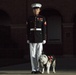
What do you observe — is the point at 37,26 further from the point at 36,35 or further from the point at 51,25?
the point at 51,25

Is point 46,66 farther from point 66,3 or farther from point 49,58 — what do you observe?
point 66,3

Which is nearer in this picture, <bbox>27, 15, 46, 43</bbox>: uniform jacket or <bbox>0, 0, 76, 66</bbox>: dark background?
<bbox>27, 15, 46, 43</bbox>: uniform jacket

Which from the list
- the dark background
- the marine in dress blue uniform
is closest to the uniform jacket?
the marine in dress blue uniform

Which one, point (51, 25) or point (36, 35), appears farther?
point (51, 25)

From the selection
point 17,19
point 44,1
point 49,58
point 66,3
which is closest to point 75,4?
point 66,3

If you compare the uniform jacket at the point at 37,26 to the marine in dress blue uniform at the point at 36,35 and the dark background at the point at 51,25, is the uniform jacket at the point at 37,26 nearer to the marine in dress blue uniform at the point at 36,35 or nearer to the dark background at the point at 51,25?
the marine in dress blue uniform at the point at 36,35

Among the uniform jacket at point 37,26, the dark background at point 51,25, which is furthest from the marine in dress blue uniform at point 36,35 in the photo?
the dark background at point 51,25

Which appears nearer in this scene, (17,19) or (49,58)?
(49,58)

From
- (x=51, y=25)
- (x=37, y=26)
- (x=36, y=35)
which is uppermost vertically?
(x=37, y=26)

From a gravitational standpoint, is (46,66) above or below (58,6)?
below

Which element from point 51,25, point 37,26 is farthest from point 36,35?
point 51,25

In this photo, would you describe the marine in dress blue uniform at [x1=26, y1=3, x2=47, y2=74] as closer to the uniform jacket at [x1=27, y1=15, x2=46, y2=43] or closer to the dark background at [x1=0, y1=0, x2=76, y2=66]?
the uniform jacket at [x1=27, y1=15, x2=46, y2=43]

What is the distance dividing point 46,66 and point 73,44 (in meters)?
17.8

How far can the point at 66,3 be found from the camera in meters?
29.0
